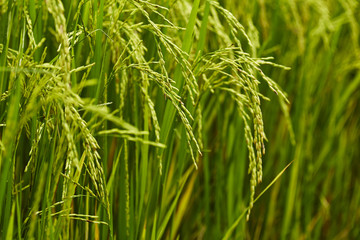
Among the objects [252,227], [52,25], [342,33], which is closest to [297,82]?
[342,33]

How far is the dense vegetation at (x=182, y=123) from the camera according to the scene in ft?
3.41

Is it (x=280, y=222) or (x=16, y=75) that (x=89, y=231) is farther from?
(x=280, y=222)

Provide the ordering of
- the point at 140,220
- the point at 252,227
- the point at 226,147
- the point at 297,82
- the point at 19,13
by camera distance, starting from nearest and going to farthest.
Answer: the point at 19,13 < the point at 140,220 < the point at 226,147 < the point at 252,227 < the point at 297,82

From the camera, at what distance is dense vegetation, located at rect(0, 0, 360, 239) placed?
1.04 meters

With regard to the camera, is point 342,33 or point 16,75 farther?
point 342,33

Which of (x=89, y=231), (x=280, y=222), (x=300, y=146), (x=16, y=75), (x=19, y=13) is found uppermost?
(x=19, y=13)

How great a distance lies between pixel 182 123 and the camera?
133 cm

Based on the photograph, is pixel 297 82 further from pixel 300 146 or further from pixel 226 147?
pixel 226 147

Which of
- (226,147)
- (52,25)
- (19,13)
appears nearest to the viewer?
(19,13)

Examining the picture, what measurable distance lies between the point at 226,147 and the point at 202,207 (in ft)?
0.71

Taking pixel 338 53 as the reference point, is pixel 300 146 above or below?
below

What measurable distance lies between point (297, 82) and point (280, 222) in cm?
54

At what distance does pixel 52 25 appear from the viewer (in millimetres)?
1436

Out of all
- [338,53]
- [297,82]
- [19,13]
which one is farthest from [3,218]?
[338,53]
